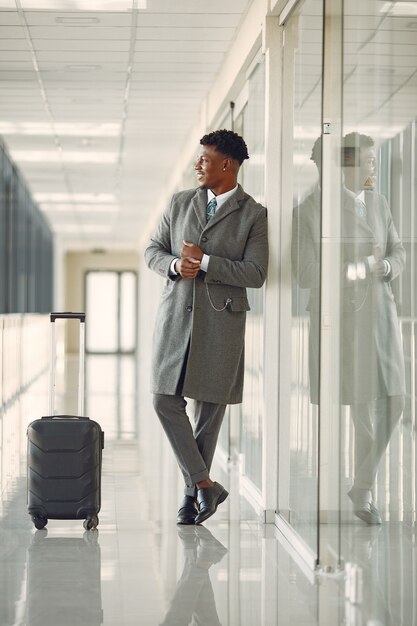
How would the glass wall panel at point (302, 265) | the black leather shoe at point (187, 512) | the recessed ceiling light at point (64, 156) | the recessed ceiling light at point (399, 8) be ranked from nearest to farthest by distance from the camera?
the recessed ceiling light at point (399, 8) → the glass wall panel at point (302, 265) → the black leather shoe at point (187, 512) → the recessed ceiling light at point (64, 156)

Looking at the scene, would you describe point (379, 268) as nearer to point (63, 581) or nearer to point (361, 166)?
point (361, 166)

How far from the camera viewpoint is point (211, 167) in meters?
5.07

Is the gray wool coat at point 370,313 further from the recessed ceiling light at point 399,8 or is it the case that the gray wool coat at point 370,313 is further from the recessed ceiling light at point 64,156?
the recessed ceiling light at point 64,156

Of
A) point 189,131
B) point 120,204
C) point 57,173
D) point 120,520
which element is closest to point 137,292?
point 120,204

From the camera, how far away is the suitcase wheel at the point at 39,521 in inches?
189

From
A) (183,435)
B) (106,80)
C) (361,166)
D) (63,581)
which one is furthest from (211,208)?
(106,80)

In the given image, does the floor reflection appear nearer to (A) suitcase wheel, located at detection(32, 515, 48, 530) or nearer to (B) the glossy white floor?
(B) the glossy white floor

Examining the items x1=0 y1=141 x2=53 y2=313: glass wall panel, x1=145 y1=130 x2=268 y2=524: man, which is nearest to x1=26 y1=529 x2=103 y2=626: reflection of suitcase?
x1=145 y1=130 x2=268 y2=524: man

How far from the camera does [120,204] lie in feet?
62.6

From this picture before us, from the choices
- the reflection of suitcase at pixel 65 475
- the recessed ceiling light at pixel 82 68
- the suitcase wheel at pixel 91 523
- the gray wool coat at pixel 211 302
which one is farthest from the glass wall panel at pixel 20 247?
the suitcase wheel at pixel 91 523

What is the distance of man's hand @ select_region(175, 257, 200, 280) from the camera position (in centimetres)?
480

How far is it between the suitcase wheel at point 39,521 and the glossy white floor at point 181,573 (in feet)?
0.12

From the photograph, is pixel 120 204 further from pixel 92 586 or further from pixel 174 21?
pixel 92 586

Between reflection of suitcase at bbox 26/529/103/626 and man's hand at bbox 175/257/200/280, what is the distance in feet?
4.10
